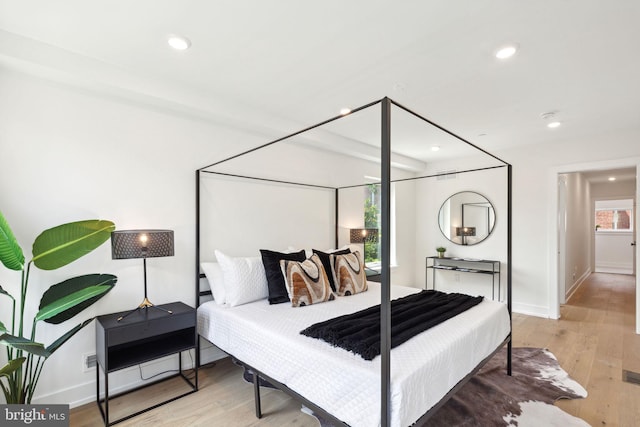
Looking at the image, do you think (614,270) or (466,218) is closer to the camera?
(466,218)

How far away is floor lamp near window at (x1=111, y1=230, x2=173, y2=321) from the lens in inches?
90.3

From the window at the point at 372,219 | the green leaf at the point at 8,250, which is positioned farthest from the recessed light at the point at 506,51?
the green leaf at the point at 8,250

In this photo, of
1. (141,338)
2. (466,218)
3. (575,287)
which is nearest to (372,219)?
(466,218)

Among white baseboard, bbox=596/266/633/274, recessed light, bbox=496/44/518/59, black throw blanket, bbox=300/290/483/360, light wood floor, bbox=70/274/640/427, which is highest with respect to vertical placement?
recessed light, bbox=496/44/518/59

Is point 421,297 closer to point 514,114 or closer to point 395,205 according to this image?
point 514,114

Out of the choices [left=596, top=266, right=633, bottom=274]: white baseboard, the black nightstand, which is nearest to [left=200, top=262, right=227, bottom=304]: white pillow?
the black nightstand

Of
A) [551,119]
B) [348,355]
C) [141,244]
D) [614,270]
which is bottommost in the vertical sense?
[614,270]

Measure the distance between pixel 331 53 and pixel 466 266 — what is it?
4.43 metres

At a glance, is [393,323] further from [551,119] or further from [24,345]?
[551,119]

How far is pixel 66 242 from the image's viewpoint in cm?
203

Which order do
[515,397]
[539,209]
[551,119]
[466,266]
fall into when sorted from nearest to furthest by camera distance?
[515,397]
[551,119]
[539,209]
[466,266]

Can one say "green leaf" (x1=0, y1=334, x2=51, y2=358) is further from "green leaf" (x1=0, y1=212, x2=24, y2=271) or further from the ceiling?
the ceiling

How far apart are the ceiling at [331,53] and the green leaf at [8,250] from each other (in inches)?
42.6

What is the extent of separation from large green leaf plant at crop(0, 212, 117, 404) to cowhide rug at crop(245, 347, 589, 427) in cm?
148
